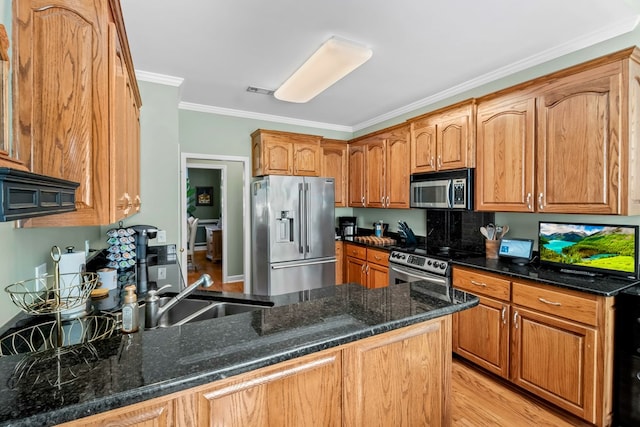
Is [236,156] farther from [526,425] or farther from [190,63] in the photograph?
[526,425]

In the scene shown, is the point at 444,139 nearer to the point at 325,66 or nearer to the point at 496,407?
the point at 325,66

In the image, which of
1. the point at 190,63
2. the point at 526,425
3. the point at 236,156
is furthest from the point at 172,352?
the point at 236,156

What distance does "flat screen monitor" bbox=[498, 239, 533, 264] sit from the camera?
2512mm

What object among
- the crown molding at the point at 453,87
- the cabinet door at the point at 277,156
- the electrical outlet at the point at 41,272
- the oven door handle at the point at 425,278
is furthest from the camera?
the cabinet door at the point at 277,156

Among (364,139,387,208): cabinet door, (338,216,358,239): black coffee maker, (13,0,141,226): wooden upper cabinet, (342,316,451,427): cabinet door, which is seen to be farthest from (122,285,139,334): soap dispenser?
(338,216,358,239): black coffee maker

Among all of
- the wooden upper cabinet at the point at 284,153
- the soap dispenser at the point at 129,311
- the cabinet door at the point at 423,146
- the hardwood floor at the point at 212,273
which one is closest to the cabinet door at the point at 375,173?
the cabinet door at the point at 423,146

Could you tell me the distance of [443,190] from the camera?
3.05m

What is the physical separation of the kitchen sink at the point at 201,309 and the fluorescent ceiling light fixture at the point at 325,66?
71.8 inches

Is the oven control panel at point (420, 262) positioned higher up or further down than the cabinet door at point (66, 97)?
further down

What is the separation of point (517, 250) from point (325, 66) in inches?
85.6

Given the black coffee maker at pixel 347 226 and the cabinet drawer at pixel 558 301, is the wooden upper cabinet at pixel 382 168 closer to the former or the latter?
the black coffee maker at pixel 347 226

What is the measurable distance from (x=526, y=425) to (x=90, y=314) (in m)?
2.66

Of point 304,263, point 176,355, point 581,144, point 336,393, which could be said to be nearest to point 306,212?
point 304,263

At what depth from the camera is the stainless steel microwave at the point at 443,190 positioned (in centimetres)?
285
